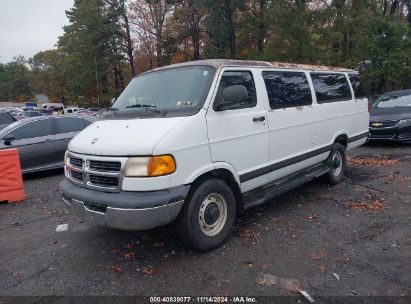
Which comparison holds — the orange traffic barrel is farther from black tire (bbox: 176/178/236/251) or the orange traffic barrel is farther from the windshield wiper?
A: black tire (bbox: 176/178/236/251)

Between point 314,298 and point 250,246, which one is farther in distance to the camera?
point 250,246

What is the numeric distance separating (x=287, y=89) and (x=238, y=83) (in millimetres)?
1140

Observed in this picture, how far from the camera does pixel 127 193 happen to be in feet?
12.2

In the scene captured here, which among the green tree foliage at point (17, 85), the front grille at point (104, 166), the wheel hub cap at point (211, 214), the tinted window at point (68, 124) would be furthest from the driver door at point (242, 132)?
the green tree foliage at point (17, 85)

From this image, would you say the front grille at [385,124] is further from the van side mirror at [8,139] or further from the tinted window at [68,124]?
the van side mirror at [8,139]

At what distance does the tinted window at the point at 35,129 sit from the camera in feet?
29.6

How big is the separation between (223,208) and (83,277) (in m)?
1.74

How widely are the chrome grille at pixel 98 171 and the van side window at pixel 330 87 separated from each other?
386 centimetres

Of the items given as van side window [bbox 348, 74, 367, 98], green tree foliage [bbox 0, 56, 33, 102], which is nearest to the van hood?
van side window [bbox 348, 74, 367, 98]

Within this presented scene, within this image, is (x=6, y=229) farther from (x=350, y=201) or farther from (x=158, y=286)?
(x=350, y=201)

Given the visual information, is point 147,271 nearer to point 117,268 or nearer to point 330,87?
point 117,268

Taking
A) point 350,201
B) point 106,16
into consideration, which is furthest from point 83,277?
point 106,16

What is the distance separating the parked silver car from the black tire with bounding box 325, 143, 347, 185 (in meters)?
6.51

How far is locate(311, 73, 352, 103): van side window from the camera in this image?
626 cm
